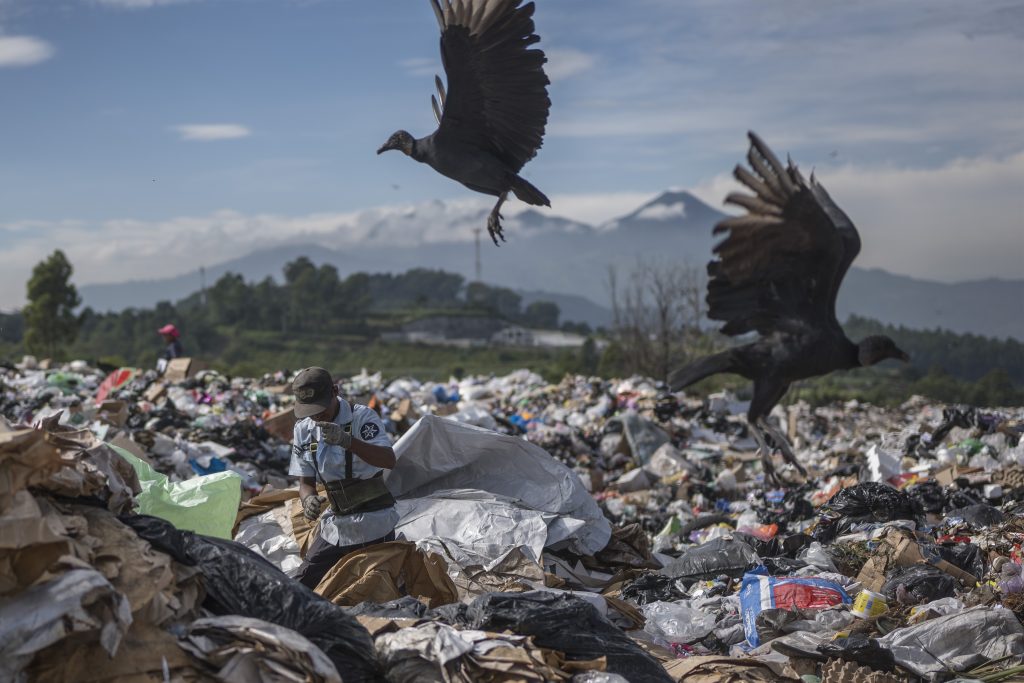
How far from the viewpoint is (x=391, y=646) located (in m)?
2.99

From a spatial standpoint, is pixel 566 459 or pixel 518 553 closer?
pixel 518 553

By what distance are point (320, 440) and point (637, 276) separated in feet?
91.4

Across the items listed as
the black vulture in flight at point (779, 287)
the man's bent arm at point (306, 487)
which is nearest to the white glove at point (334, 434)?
the man's bent arm at point (306, 487)

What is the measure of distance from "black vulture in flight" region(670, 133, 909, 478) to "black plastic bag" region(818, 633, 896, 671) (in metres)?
4.19

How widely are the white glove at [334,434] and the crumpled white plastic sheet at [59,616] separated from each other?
1168 mm

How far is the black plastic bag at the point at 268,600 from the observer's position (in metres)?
2.85

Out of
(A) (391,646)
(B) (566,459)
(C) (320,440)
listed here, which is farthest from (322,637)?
(B) (566,459)

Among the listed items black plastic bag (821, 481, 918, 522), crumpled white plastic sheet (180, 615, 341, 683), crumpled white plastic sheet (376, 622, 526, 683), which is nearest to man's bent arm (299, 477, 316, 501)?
crumpled white plastic sheet (376, 622, 526, 683)

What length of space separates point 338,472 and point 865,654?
2081mm

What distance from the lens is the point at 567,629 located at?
10.6 ft

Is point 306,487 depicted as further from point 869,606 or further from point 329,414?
point 869,606

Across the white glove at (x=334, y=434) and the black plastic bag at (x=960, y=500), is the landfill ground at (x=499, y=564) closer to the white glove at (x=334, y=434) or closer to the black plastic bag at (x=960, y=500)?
the black plastic bag at (x=960, y=500)

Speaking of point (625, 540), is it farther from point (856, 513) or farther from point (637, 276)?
point (637, 276)

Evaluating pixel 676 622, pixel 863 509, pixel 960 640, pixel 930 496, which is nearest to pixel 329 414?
pixel 676 622
